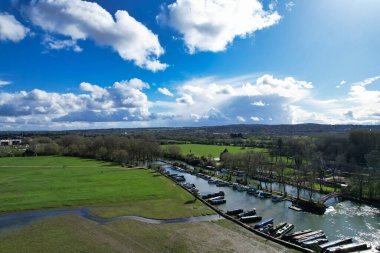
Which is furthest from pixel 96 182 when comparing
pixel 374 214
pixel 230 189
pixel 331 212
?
pixel 374 214

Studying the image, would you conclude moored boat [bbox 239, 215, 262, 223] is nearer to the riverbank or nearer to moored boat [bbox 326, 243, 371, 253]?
the riverbank

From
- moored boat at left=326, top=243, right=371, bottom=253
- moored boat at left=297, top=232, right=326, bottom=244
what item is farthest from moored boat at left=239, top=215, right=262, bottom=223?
moored boat at left=326, top=243, right=371, bottom=253

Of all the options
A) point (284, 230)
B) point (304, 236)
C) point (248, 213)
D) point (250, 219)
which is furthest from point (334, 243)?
point (248, 213)

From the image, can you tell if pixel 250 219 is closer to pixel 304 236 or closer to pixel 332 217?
pixel 304 236

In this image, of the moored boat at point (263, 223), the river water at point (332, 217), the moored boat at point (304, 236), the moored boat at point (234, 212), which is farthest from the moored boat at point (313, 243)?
the moored boat at point (234, 212)

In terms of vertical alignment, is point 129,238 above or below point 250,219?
below

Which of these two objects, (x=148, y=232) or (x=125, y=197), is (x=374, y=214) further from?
(x=125, y=197)

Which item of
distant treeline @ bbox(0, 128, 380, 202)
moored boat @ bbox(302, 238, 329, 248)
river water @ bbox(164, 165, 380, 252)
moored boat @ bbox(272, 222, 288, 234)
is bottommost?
river water @ bbox(164, 165, 380, 252)
